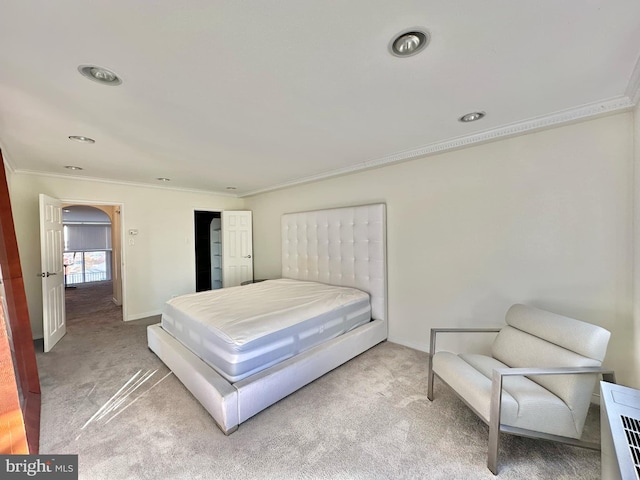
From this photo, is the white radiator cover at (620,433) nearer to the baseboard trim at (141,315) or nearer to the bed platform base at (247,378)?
the bed platform base at (247,378)

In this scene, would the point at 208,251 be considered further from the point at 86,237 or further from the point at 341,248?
the point at 86,237

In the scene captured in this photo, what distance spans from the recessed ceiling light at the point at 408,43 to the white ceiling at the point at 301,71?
0.04 meters

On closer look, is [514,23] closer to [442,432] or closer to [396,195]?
[396,195]

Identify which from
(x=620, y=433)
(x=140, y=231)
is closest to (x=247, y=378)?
(x=620, y=433)

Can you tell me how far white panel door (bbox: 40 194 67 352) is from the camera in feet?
10.5

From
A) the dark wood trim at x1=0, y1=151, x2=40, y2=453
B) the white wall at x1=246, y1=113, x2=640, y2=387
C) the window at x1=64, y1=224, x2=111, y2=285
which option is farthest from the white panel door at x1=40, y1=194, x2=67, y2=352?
the window at x1=64, y1=224, x2=111, y2=285

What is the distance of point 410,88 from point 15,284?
3.74 m

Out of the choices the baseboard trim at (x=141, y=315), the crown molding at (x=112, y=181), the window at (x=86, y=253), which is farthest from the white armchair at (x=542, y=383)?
the window at (x=86, y=253)

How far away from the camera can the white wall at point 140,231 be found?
352 centimetres

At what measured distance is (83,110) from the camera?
71.9 inches

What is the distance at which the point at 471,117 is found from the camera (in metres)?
2.09

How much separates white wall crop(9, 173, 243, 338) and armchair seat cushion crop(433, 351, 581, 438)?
4.80m

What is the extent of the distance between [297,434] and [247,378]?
Answer: 53cm

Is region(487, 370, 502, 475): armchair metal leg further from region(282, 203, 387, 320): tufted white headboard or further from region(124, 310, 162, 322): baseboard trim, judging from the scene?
region(124, 310, 162, 322): baseboard trim
